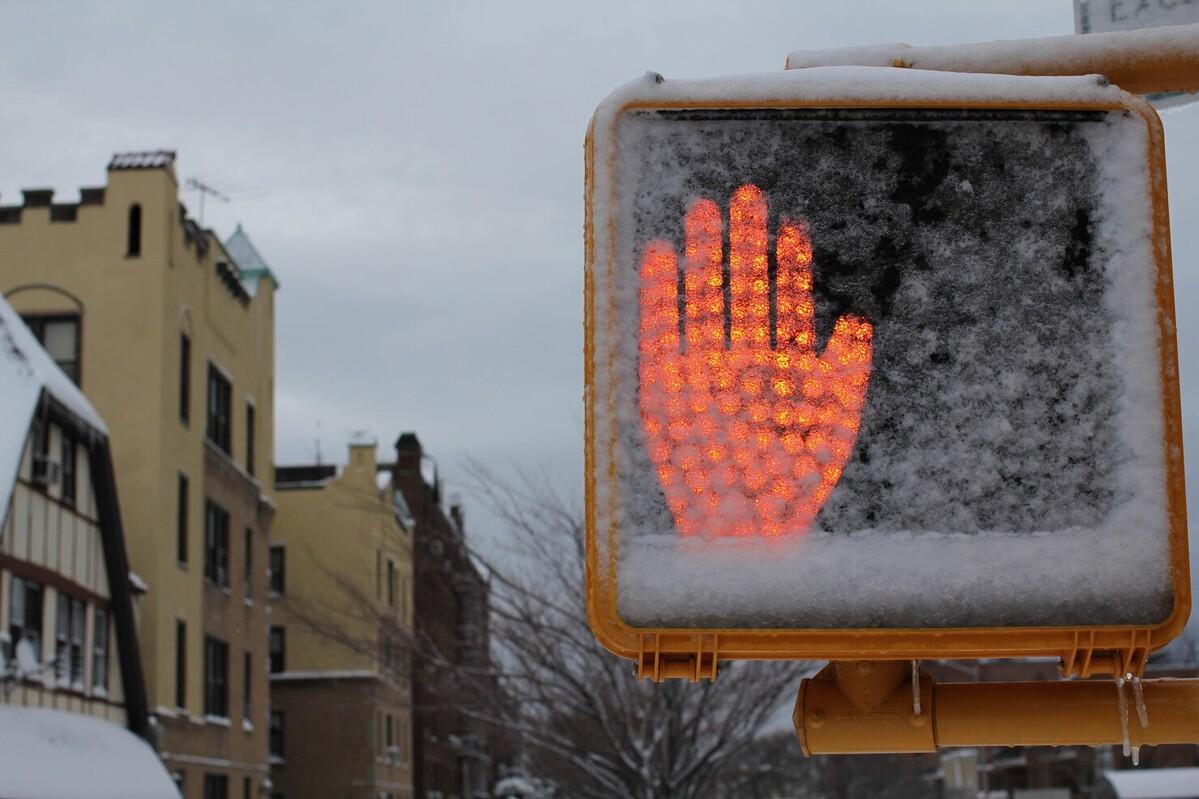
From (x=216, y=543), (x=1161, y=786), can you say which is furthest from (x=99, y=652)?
(x=1161, y=786)

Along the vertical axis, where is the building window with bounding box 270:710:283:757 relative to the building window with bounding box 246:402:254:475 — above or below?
below

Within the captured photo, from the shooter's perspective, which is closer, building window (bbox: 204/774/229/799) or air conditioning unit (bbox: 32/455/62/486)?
air conditioning unit (bbox: 32/455/62/486)

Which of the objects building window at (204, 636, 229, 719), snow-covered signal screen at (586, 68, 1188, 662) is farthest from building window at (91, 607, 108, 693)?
snow-covered signal screen at (586, 68, 1188, 662)

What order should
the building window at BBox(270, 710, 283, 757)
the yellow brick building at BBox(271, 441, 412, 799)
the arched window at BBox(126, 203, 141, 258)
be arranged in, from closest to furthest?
1. the arched window at BBox(126, 203, 141, 258)
2. the yellow brick building at BBox(271, 441, 412, 799)
3. the building window at BBox(270, 710, 283, 757)

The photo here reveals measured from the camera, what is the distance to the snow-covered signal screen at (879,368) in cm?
168

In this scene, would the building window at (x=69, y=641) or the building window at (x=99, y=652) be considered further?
the building window at (x=99, y=652)

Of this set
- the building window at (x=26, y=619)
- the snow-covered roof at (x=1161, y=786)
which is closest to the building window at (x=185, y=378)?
the building window at (x=26, y=619)

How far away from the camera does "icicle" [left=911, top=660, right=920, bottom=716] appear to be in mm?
1919

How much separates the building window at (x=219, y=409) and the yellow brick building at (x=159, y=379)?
88 millimetres

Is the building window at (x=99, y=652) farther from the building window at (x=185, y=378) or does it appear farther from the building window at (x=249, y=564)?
the building window at (x=249, y=564)

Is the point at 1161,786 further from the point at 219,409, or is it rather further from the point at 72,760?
the point at 72,760

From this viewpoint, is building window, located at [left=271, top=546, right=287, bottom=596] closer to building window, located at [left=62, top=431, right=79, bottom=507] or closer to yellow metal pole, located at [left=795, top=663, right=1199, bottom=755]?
building window, located at [left=62, top=431, right=79, bottom=507]

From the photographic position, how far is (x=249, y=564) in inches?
1422

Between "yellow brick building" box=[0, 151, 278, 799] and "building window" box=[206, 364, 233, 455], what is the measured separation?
88 mm
